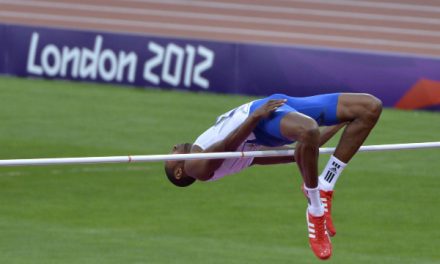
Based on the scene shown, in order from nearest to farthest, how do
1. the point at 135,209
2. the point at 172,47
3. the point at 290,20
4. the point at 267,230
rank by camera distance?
the point at 267,230 → the point at 135,209 → the point at 172,47 → the point at 290,20

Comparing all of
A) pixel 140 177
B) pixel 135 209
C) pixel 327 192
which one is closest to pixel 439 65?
pixel 140 177

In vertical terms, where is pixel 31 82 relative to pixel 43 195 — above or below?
below

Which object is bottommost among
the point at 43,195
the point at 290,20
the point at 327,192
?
the point at 290,20

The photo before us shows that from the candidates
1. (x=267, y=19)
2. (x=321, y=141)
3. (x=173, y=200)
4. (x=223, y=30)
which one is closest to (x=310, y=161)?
(x=321, y=141)

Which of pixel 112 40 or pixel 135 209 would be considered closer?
pixel 135 209

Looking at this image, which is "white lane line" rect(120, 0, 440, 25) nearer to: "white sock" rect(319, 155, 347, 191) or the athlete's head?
"white sock" rect(319, 155, 347, 191)

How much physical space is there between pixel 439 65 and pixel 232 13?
824 centimetres

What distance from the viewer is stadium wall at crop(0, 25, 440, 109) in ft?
74.0

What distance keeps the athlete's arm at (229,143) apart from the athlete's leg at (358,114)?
504mm

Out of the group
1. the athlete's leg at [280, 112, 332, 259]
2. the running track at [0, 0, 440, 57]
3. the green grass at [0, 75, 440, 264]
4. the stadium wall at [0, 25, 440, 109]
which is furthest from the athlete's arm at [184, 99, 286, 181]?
the running track at [0, 0, 440, 57]

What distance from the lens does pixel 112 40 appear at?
25.2m

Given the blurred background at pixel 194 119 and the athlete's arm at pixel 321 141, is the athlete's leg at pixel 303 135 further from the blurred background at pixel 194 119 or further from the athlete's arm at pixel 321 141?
the blurred background at pixel 194 119

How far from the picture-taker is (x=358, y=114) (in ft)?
37.8

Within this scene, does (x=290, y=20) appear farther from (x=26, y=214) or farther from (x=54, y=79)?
(x=26, y=214)
